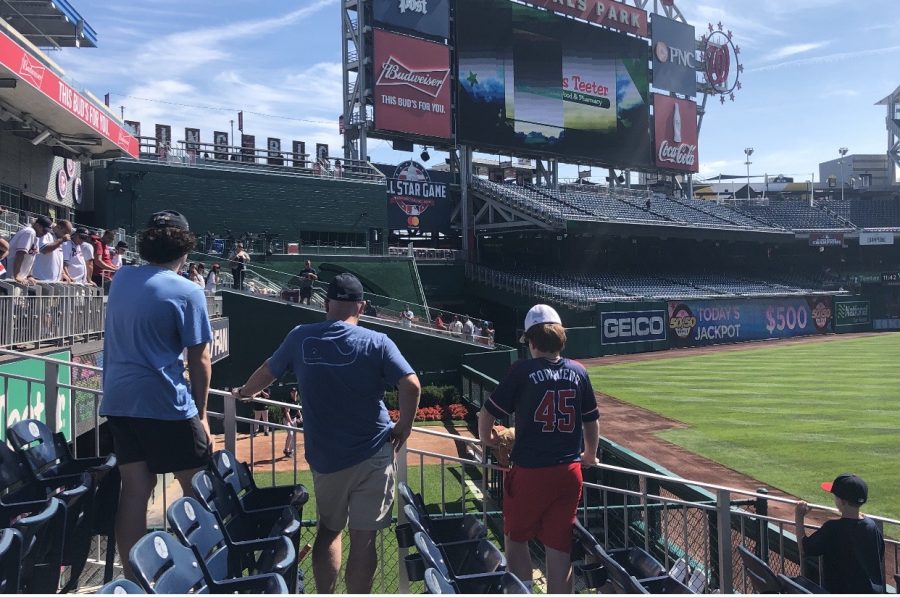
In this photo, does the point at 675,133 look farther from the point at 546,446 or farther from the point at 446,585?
the point at 446,585

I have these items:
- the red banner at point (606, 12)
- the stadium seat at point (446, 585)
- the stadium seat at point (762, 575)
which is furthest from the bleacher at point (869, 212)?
the stadium seat at point (446, 585)

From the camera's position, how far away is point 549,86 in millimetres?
38562

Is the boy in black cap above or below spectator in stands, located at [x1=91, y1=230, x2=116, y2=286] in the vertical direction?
below

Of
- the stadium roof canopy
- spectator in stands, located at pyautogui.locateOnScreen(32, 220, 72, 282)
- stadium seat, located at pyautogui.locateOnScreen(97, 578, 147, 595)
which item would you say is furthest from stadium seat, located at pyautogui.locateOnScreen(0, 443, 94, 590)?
the stadium roof canopy

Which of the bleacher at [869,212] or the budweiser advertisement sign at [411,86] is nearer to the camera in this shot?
the budweiser advertisement sign at [411,86]

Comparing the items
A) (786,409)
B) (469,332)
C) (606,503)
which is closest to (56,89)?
(469,332)

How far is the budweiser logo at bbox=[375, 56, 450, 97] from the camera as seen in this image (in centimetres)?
3266

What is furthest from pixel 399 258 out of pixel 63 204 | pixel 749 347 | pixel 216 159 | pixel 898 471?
pixel 898 471

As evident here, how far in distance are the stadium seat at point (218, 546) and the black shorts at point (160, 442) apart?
304mm

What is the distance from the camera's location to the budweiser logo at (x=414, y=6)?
3372cm

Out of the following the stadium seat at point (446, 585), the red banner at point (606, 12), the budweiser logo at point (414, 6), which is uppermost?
the red banner at point (606, 12)

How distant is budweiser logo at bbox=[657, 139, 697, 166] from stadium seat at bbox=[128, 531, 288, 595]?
45.3 m

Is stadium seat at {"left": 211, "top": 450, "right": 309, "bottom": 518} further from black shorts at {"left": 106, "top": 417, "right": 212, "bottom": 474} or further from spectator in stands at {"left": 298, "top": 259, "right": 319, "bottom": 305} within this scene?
spectator in stands at {"left": 298, "top": 259, "right": 319, "bottom": 305}

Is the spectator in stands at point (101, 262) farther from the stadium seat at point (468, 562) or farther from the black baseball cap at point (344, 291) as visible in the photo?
the stadium seat at point (468, 562)
